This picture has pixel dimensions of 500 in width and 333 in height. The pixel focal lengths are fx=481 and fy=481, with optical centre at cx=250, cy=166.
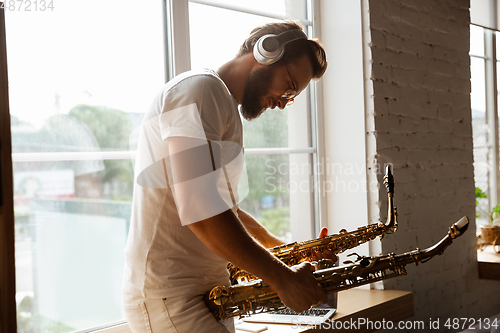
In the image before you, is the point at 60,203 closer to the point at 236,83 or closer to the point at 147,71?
the point at 147,71

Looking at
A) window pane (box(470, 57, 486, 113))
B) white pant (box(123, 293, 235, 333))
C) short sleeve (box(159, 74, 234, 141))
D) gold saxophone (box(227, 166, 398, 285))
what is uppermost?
window pane (box(470, 57, 486, 113))

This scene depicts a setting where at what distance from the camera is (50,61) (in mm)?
1919

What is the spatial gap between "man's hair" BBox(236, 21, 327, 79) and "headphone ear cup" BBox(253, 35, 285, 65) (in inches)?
1.6

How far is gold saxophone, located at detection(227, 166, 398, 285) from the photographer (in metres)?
1.79

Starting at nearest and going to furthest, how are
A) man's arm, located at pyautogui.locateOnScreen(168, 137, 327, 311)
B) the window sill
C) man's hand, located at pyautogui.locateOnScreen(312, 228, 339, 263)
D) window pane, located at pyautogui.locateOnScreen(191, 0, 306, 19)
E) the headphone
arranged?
man's arm, located at pyautogui.locateOnScreen(168, 137, 327, 311) → the headphone → man's hand, located at pyautogui.locateOnScreen(312, 228, 339, 263) → window pane, located at pyautogui.locateOnScreen(191, 0, 306, 19) → the window sill

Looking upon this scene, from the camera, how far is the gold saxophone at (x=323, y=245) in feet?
5.86

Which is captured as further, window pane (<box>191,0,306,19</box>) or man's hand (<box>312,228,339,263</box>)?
Answer: window pane (<box>191,0,306,19</box>)

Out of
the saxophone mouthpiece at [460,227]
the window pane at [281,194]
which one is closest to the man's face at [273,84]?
the saxophone mouthpiece at [460,227]

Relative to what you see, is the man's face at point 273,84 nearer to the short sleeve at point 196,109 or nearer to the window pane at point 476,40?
the short sleeve at point 196,109

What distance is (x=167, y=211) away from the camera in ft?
4.28

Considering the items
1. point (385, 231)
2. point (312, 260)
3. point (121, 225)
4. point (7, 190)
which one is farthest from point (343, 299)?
point (7, 190)

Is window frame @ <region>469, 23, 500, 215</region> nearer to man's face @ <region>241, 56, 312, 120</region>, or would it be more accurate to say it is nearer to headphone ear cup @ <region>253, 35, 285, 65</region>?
man's face @ <region>241, 56, 312, 120</region>

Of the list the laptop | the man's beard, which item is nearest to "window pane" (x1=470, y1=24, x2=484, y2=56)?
the laptop

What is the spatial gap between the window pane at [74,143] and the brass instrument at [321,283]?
857 mm
